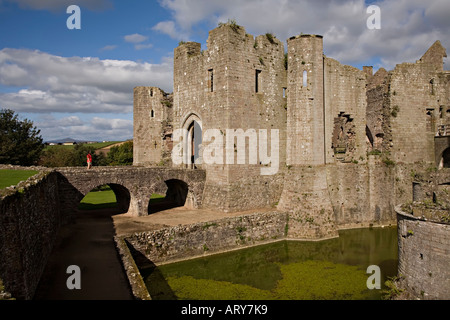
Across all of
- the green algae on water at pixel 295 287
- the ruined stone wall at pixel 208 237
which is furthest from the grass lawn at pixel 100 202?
the green algae on water at pixel 295 287

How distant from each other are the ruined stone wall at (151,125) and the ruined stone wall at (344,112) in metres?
10.5

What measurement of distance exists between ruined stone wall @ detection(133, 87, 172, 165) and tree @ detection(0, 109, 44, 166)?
13532 millimetres

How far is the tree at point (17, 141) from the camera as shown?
99.5 feet

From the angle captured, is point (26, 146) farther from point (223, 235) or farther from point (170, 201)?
point (223, 235)

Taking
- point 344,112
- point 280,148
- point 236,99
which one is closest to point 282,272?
point 280,148

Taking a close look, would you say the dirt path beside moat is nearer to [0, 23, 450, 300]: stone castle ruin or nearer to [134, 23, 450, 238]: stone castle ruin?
[0, 23, 450, 300]: stone castle ruin

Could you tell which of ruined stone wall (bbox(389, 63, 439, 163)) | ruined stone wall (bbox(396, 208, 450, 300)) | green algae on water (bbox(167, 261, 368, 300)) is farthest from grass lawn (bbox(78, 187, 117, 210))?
ruined stone wall (bbox(389, 63, 439, 163))

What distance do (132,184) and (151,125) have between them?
7811 millimetres

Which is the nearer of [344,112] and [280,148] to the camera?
[280,148]

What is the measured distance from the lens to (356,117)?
68.9ft

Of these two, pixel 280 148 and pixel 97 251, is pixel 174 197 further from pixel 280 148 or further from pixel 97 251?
pixel 97 251

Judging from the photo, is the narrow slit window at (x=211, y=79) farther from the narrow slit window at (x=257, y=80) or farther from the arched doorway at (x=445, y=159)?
the arched doorway at (x=445, y=159)

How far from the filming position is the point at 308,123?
60.6ft

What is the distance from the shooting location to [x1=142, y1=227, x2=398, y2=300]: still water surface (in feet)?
38.1
